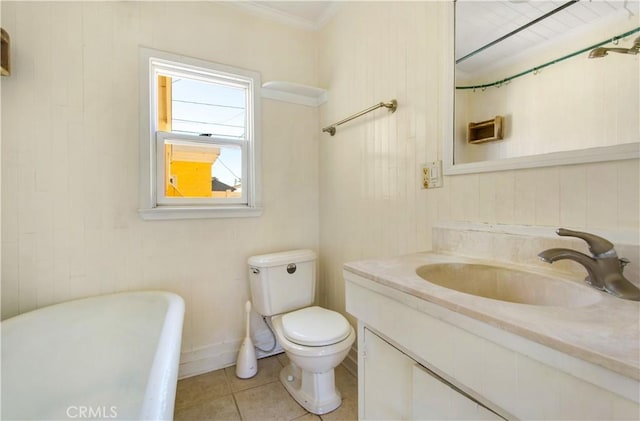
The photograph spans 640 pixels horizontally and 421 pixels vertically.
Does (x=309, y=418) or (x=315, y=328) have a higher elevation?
(x=315, y=328)

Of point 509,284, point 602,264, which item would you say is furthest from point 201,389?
point 602,264

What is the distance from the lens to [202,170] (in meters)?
1.91

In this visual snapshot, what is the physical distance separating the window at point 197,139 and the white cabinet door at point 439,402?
148cm

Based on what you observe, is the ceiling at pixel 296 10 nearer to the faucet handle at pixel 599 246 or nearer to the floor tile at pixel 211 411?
the faucet handle at pixel 599 246

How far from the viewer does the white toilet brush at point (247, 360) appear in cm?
176

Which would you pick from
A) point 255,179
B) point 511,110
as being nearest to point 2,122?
point 255,179

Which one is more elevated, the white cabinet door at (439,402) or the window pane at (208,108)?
the window pane at (208,108)

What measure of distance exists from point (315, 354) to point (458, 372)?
2.91 ft

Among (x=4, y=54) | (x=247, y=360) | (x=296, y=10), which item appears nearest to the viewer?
(x=4, y=54)

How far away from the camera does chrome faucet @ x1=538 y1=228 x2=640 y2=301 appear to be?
27.0 inches

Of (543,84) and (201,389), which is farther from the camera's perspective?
(201,389)

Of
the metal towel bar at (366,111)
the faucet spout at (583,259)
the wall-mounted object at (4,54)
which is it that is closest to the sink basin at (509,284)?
the faucet spout at (583,259)

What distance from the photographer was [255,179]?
1975 millimetres

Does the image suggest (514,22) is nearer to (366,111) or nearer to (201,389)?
(366,111)
